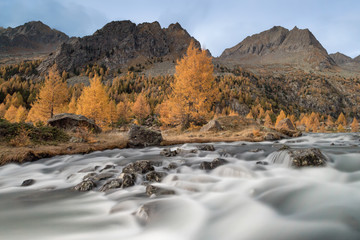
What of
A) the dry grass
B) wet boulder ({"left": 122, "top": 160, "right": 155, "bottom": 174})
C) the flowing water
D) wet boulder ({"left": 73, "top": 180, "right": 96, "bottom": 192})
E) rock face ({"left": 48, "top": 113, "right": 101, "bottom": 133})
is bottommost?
the flowing water

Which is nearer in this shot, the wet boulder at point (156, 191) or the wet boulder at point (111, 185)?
the wet boulder at point (156, 191)

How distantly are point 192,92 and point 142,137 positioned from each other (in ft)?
31.2

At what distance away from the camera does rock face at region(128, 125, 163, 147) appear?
13.6 m

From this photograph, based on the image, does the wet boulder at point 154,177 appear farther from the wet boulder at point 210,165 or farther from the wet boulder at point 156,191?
the wet boulder at point 210,165

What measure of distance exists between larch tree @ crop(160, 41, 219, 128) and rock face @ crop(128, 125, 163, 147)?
7.19 meters

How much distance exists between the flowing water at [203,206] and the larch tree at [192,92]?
1415cm

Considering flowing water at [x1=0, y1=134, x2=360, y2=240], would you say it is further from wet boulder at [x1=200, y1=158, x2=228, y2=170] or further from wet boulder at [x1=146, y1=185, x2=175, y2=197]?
wet boulder at [x1=200, y1=158, x2=228, y2=170]

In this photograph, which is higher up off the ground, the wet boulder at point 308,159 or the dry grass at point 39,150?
the dry grass at point 39,150

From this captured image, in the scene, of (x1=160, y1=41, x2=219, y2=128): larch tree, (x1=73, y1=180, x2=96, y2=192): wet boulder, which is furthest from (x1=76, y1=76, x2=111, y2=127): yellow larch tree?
(x1=73, y1=180, x2=96, y2=192): wet boulder

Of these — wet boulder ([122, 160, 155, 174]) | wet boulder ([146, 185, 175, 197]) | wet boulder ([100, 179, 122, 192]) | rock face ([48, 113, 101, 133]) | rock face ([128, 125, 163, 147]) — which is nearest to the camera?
wet boulder ([146, 185, 175, 197])

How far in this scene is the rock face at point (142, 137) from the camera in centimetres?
1359

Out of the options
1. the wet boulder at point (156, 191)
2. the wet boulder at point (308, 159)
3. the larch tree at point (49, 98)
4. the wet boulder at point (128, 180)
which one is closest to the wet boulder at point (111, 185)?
the wet boulder at point (128, 180)

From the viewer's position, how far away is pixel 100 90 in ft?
90.9

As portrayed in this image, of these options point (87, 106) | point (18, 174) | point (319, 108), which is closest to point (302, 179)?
point (18, 174)
